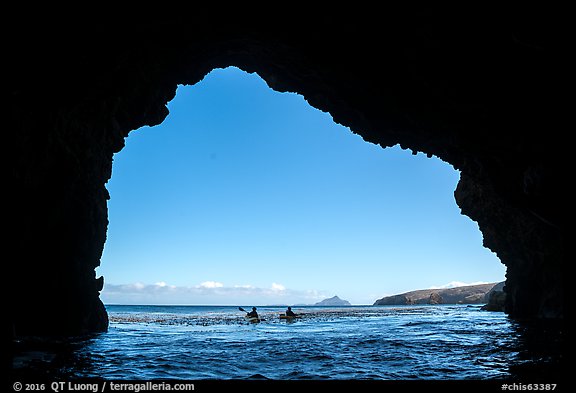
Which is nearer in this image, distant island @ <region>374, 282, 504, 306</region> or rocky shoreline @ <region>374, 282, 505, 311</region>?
rocky shoreline @ <region>374, 282, 505, 311</region>

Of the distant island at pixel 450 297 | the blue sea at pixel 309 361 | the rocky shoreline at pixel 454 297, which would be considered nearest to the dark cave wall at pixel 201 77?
the blue sea at pixel 309 361

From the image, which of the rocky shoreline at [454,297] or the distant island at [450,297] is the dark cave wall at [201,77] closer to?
the rocky shoreline at [454,297]

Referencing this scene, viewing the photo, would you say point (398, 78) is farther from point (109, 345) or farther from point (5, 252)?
point (109, 345)

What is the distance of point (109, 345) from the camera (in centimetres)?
1650

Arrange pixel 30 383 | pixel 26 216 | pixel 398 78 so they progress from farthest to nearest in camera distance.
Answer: pixel 398 78, pixel 26 216, pixel 30 383

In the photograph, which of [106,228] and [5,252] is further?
[106,228]

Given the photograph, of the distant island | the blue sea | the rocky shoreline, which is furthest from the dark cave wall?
the distant island

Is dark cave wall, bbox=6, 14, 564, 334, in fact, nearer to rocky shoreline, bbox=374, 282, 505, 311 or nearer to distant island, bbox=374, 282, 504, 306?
rocky shoreline, bbox=374, 282, 505, 311

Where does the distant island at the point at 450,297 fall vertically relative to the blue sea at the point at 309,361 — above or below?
below

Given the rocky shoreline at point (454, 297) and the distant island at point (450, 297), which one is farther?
the distant island at point (450, 297)

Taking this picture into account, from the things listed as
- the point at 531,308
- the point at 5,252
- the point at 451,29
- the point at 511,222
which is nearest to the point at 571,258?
the point at 5,252

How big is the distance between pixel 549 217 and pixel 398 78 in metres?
11.0

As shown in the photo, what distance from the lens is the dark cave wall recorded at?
533 inches

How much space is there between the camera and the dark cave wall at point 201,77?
44.4ft
